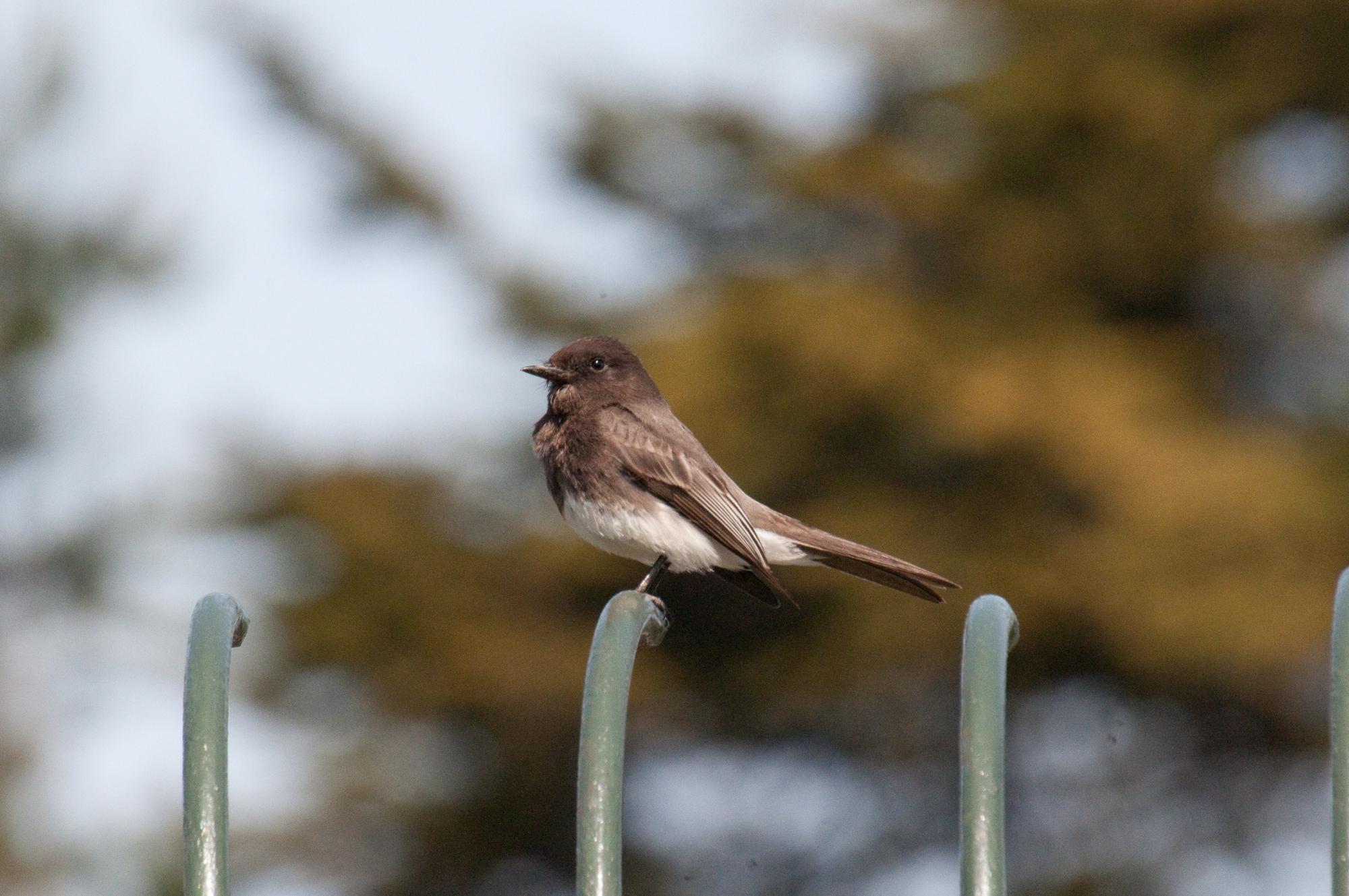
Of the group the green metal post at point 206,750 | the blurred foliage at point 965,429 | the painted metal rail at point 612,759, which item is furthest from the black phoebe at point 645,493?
the blurred foliage at point 965,429

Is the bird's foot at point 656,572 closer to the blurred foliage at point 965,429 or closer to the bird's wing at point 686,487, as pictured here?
the bird's wing at point 686,487

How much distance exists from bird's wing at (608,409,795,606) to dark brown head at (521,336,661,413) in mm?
128

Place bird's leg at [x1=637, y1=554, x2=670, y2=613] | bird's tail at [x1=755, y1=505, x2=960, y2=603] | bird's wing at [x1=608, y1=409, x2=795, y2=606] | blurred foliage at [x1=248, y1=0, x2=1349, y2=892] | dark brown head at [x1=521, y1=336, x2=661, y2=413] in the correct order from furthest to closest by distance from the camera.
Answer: blurred foliage at [x1=248, y1=0, x2=1349, y2=892] < dark brown head at [x1=521, y1=336, x2=661, y2=413] < bird's leg at [x1=637, y1=554, x2=670, y2=613] < bird's wing at [x1=608, y1=409, x2=795, y2=606] < bird's tail at [x1=755, y1=505, x2=960, y2=603]

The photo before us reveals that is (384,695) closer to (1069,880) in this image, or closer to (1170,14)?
(1069,880)

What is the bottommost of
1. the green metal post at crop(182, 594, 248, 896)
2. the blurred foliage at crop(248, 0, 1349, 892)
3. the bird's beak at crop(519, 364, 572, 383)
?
the green metal post at crop(182, 594, 248, 896)

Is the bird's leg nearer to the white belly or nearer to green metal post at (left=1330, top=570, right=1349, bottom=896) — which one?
the white belly

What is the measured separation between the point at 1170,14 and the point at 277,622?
25.2ft

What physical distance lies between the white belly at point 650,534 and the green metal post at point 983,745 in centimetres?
310

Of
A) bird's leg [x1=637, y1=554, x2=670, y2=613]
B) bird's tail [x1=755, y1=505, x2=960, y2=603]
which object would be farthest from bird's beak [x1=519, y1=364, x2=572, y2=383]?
bird's tail [x1=755, y1=505, x2=960, y2=603]

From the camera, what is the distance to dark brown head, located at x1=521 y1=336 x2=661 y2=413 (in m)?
6.16

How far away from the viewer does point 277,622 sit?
13.7 m

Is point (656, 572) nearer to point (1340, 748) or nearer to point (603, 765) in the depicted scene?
point (603, 765)

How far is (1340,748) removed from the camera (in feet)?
8.63

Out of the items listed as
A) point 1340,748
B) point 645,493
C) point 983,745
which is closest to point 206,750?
point 983,745
